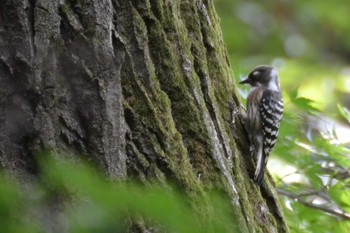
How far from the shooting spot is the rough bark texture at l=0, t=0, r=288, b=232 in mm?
2451

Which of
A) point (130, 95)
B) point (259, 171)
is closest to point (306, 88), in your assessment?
point (259, 171)

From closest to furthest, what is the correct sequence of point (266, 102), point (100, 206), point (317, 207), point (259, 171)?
1. point (100, 206)
2. point (259, 171)
3. point (317, 207)
4. point (266, 102)

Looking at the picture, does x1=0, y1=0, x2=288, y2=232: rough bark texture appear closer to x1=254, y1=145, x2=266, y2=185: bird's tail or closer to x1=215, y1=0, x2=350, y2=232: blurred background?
x1=254, y1=145, x2=266, y2=185: bird's tail

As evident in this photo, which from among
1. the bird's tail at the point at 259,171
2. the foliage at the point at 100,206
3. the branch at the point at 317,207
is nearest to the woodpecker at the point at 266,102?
the branch at the point at 317,207

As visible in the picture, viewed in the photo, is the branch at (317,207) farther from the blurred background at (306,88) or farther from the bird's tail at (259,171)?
the bird's tail at (259,171)

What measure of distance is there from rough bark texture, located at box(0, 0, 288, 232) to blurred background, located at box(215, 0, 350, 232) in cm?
95

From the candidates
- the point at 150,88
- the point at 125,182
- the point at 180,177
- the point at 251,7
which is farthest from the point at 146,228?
the point at 251,7

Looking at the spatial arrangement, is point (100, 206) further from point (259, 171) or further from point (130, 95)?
point (259, 171)

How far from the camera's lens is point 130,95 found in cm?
286

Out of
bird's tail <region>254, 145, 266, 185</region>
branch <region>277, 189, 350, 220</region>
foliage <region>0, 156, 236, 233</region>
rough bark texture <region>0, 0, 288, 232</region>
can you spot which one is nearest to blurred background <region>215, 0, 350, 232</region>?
branch <region>277, 189, 350, 220</region>

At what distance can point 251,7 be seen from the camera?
9453 millimetres

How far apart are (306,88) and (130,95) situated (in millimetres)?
5770

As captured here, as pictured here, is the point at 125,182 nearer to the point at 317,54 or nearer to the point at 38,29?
the point at 38,29

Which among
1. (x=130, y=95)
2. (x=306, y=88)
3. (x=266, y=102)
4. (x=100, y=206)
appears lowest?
(x=100, y=206)
